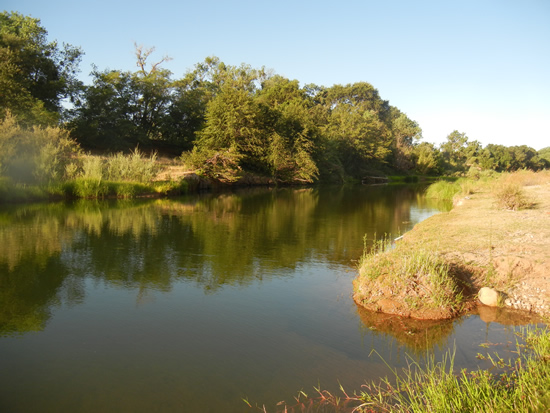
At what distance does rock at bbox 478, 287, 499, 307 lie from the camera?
8.27 m

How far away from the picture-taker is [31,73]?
42.7m

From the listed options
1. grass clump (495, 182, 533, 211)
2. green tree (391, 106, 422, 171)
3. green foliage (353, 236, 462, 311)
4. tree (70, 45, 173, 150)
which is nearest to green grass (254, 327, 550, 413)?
green foliage (353, 236, 462, 311)

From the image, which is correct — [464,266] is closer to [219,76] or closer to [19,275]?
[19,275]

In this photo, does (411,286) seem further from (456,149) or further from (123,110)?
(456,149)

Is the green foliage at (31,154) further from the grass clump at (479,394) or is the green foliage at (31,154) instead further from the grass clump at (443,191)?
the grass clump at (443,191)

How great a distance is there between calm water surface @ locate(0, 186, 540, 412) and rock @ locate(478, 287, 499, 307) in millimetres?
538

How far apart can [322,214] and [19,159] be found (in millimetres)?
17839

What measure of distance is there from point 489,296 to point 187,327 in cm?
602

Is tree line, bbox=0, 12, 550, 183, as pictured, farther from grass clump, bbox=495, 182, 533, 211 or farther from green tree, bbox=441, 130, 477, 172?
green tree, bbox=441, 130, 477, 172

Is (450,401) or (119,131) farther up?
(119,131)

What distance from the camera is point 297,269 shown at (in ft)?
37.7

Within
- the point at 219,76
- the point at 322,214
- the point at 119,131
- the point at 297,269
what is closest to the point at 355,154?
the point at 219,76

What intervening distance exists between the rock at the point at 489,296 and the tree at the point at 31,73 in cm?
3526

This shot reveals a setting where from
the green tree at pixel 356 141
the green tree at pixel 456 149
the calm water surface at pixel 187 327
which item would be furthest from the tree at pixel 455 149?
the calm water surface at pixel 187 327
